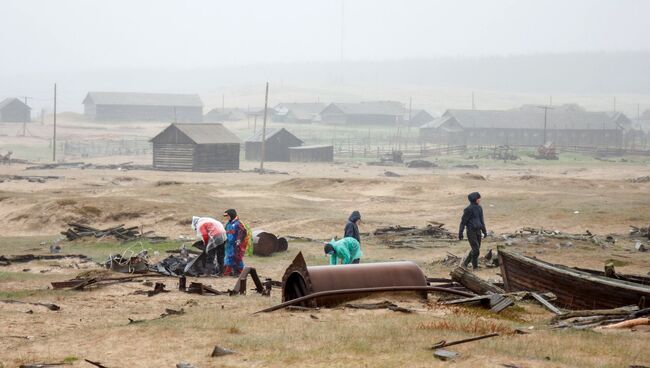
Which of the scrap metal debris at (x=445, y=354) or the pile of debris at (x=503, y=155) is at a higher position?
the pile of debris at (x=503, y=155)

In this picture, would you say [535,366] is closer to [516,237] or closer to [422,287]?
[422,287]

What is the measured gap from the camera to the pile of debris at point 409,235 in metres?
27.0

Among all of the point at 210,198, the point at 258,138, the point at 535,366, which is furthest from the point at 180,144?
the point at 535,366

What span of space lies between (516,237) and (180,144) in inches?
1602

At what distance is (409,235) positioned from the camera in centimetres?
2834

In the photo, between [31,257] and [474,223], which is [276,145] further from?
[474,223]

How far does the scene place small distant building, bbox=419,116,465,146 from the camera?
343 feet

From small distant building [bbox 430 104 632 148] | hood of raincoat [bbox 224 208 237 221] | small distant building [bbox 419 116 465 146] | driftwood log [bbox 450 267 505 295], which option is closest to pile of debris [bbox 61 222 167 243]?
hood of raincoat [bbox 224 208 237 221]

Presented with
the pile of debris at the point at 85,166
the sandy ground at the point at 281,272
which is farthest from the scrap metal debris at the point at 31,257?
the pile of debris at the point at 85,166

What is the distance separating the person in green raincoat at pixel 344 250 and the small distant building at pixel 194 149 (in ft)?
155

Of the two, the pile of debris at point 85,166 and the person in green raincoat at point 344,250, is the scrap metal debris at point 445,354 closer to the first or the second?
the person in green raincoat at point 344,250

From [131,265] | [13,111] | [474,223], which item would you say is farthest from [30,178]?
[13,111]

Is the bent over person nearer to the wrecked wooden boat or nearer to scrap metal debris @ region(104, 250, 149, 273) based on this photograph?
the wrecked wooden boat

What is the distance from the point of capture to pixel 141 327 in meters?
12.2
